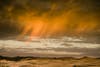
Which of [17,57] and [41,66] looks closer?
[41,66]

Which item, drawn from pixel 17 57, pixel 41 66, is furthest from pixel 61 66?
pixel 17 57

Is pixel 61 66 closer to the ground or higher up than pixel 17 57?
closer to the ground

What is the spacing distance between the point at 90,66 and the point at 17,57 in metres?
38.3

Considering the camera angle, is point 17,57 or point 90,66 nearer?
point 90,66

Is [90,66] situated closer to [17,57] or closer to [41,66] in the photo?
[41,66]

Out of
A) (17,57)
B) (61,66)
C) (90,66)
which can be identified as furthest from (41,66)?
(17,57)

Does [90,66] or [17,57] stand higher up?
[17,57]

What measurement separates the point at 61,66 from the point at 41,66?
19.9 ft

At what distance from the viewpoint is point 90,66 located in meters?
84.0

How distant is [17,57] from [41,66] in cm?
Answer: 3287

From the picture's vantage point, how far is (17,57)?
113750mm

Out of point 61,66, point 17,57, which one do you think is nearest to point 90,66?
point 61,66

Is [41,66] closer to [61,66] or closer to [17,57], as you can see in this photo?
[61,66]

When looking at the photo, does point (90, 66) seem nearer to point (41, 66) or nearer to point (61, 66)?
point (61, 66)
